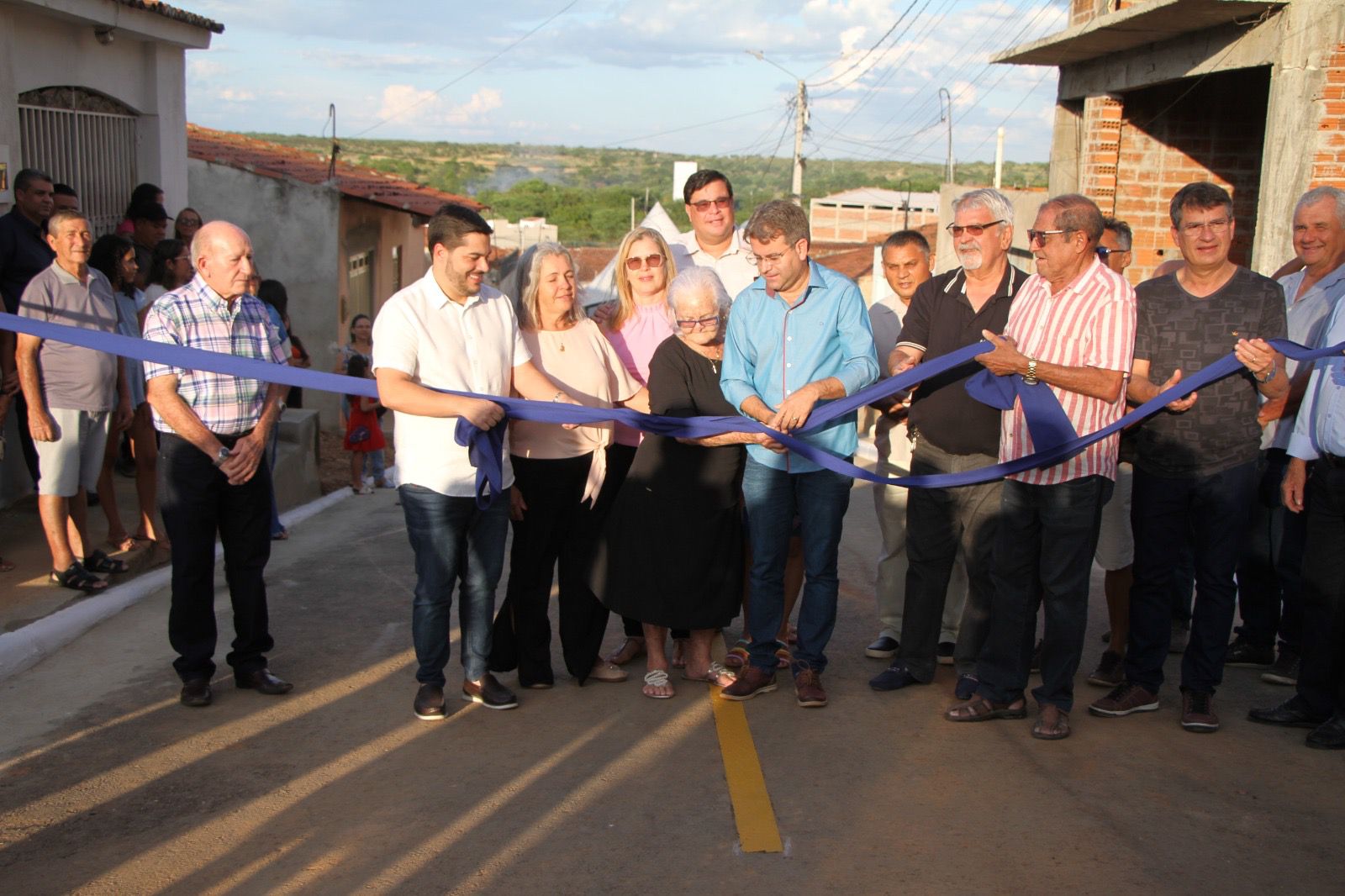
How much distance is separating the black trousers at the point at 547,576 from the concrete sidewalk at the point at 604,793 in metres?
0.18

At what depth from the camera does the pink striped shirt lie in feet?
15.9

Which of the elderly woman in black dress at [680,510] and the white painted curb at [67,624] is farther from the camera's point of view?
the white painted curb at [67,624]

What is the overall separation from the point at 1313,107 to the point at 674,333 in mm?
5582

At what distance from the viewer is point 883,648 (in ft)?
20.2

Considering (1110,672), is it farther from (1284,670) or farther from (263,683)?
(263,683)

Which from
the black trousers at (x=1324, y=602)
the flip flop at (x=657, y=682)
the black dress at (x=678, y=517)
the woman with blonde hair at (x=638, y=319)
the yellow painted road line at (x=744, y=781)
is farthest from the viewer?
the woman with blonde hair at (x=638, y=319)

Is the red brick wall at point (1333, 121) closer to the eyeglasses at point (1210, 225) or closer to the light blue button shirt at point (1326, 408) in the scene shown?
the light blue button shirt at point (1326, 408)

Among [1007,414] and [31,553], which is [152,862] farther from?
[31,553]

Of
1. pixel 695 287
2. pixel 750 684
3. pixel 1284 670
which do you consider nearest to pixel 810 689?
pixel 750 684

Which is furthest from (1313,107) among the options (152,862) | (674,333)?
(152,862)

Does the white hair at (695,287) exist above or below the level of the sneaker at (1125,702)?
above

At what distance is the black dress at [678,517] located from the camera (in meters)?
5.42

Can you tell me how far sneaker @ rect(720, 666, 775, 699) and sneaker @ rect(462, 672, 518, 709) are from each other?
3.10ft

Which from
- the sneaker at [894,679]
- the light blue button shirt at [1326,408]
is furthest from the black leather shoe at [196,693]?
the light blue button shirt at [1326,408]
